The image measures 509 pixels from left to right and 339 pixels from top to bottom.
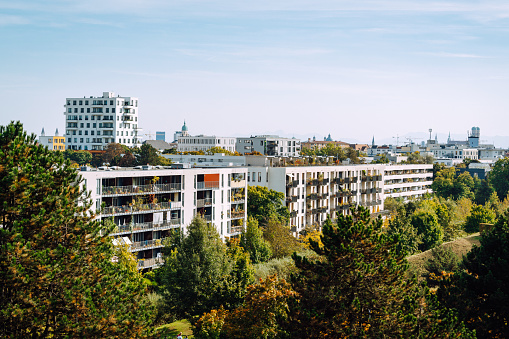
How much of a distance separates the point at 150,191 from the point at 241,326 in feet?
110

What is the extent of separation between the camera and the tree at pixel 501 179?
16200cm

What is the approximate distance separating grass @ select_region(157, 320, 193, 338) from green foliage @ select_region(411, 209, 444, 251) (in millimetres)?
49867

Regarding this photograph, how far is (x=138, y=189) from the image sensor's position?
6762 cm

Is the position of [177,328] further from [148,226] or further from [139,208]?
[148,226]

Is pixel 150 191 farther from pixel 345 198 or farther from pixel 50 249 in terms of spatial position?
pixel 345 198

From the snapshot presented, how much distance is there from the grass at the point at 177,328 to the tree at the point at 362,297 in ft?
67.9

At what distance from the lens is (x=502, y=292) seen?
114 ft

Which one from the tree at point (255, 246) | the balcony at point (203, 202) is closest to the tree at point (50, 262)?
the tree at point (255, 246)

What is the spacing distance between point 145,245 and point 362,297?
41.8 m

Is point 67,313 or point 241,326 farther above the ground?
point 67,313

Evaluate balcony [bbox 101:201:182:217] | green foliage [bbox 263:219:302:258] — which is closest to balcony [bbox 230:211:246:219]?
green foliage [bbox 263:219:302:258]

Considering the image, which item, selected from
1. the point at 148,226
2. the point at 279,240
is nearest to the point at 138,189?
the point at 148,226

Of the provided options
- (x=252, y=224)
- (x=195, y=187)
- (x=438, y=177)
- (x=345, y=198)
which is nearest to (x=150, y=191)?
(x=195, y=187)

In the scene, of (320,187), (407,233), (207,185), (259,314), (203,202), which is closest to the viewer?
(259,314)
